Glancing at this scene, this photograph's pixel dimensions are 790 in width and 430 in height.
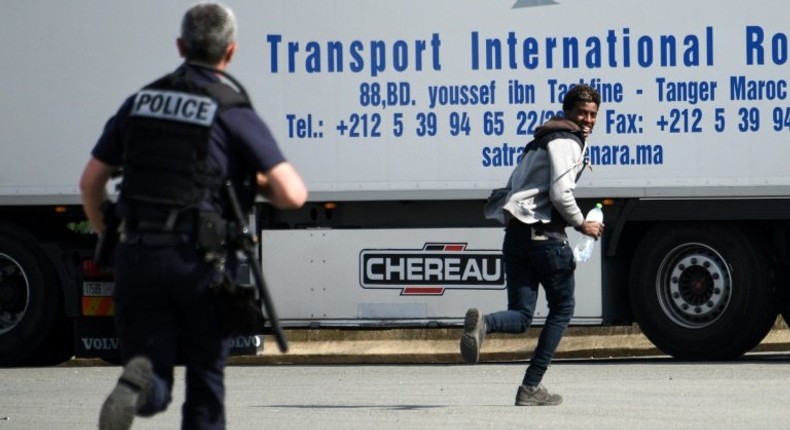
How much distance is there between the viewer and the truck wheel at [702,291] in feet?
44.9

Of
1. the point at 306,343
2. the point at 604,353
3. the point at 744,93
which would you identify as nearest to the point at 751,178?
the point at 744,93

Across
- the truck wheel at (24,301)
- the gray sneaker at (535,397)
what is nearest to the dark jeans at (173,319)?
the gray sneaker at (535,397)

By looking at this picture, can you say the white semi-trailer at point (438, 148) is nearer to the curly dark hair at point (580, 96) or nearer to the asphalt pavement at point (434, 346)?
the asphalt pavement at point (434, 346)

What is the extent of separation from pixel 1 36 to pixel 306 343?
4467 mm

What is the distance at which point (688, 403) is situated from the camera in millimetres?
10344

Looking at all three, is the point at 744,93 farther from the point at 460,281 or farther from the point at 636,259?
the point at 460,281

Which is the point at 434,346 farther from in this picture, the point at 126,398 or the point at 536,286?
the point at 126,398

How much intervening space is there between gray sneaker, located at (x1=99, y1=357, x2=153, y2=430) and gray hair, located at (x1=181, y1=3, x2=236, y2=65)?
1.02 metres

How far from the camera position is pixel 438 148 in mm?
14141

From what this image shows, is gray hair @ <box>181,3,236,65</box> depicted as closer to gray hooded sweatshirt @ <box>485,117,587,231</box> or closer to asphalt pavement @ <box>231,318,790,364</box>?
gray hooded sweatshirt @ <box>485,117,587,231</box>

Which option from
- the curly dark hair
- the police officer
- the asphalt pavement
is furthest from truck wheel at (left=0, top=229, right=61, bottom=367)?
the police officer

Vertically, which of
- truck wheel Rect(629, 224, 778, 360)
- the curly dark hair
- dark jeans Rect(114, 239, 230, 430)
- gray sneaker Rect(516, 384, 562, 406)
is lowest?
gray sneaker Rect(516, 384, 562, 406)

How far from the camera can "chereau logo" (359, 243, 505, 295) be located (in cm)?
1418

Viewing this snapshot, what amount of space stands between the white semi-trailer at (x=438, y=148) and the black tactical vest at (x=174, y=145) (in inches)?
320
